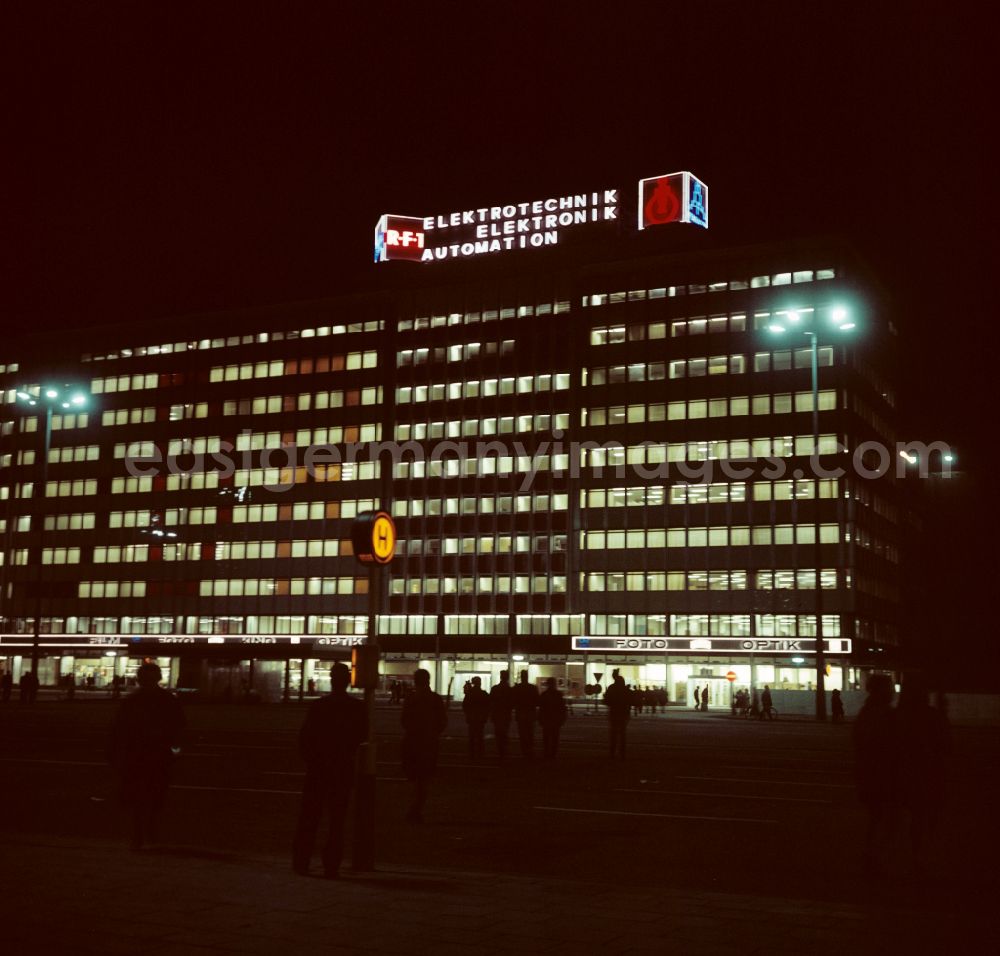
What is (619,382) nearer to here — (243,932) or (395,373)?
(395,373)

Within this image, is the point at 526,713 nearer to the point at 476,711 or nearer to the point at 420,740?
the point at 476,711

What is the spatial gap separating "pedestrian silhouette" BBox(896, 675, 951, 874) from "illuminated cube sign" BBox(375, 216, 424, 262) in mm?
79678

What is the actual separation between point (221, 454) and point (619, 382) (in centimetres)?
3300

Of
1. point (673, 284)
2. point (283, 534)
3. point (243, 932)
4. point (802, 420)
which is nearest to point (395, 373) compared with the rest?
point (283, 534)

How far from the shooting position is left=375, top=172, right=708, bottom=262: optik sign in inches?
3199

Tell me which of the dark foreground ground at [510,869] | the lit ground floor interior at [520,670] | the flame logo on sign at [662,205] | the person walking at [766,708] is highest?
the flame logo on sign at [662,205]

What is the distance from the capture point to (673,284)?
80625 mm

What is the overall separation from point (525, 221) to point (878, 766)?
253ft

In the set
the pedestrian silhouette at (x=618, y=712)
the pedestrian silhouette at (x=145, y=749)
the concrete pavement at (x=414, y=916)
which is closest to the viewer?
the concrete pavement at (x=414, y=916)

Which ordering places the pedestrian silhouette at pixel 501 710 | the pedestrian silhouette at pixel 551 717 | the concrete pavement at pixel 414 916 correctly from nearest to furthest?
the concrete pavement at pixel 414 916 < the pedestrian silhouette at pixel 501 710 < the pedestrian silhouette at pixel 551 717

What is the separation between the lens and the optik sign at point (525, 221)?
81250 millimetres

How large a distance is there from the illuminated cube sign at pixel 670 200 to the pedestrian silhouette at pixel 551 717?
61.9 metres

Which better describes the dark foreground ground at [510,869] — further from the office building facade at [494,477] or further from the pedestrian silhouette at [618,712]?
the office building facade at [494,477]

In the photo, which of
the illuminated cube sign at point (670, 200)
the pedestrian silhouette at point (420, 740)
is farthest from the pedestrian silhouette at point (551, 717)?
the illuminated cube sign at point (670, 200)
